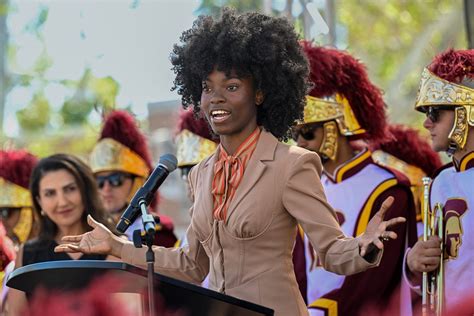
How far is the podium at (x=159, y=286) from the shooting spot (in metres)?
4.26

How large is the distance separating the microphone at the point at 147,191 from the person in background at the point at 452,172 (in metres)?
1.73

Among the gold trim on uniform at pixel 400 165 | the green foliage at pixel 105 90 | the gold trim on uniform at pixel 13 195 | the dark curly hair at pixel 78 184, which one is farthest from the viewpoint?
the green foliage at pixel 105 90

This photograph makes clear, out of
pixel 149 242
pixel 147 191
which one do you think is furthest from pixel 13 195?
pixel 149 242

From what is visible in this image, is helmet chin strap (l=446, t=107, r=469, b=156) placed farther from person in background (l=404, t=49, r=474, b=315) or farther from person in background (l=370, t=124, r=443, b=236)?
person in background (l=370, t=124, r=443, b=236)

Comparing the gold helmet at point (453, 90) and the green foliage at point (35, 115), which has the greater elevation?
the green foliage at point (35, 115)

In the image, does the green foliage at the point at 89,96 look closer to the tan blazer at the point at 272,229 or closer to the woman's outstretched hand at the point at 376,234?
the tan blazer at the point at 272,229

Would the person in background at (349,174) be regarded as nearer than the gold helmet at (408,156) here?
Yes

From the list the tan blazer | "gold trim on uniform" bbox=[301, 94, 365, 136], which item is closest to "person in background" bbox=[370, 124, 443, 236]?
"gold trim on uniform" bbox=[301, 94, 365, 136]

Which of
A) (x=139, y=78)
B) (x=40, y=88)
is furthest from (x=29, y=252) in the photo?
(x=40, y=88)

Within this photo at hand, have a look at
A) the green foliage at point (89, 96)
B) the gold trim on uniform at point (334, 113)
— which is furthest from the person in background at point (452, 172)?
the green foliage at point (89, 96)

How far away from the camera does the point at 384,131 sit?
7633 mm

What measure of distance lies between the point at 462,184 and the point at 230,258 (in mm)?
1683

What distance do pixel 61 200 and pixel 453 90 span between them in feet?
8.52

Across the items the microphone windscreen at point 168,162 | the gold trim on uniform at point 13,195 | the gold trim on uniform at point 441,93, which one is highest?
the gold trim on uniform at point 13,195
